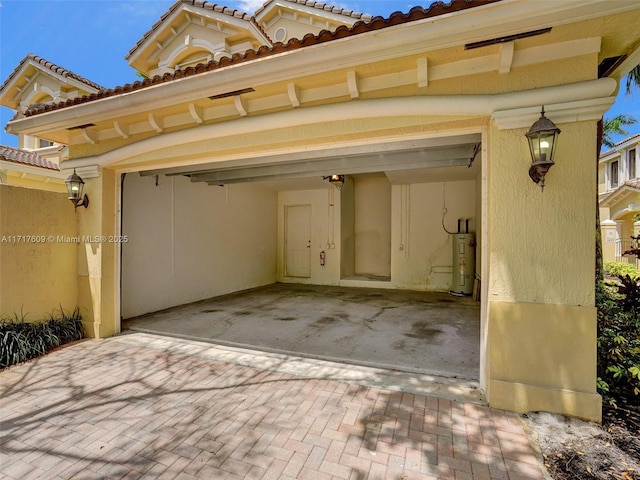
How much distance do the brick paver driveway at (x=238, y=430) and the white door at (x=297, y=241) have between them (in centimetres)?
687

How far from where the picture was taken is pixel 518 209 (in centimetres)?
256

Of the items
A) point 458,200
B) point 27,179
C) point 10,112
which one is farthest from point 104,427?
point 10,112

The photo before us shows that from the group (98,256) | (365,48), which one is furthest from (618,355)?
(98,256)

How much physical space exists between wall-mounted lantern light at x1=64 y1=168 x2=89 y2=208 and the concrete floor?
88.0 inches

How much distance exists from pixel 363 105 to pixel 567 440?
3.32 metres

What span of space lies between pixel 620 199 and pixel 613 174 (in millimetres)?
5048

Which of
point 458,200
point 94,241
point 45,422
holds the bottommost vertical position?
point 45,422

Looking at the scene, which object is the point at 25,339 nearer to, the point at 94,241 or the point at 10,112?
the point at 94,241

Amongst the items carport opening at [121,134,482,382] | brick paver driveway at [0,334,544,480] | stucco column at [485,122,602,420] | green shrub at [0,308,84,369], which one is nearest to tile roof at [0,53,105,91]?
carport opening at [121,134,482,382]

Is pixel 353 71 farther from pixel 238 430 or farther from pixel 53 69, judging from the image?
pixel 53 69

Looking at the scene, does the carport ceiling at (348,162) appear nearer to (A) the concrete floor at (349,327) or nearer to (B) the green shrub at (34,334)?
(A) the concrete floor at (349,327)

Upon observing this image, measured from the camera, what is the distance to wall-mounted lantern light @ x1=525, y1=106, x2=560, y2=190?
7.64 feet

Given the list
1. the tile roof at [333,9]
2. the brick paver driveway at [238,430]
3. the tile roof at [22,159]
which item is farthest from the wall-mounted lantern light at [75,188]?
the tile roof at [333,9]

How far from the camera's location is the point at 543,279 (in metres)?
2.51
